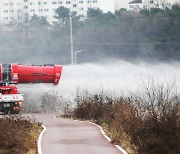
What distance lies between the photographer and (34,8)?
8262 cm

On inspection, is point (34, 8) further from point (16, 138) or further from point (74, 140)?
point (16, 138)

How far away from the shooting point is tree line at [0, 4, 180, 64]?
64188 mm

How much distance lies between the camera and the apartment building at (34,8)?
81250 mm

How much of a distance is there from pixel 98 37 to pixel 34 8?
14353mm

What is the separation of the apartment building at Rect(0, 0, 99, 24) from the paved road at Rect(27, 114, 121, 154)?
44.1 meters

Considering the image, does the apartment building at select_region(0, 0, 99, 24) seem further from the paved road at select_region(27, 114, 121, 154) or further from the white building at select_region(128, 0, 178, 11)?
the paved road at select_region(27, 114, 121, 154)

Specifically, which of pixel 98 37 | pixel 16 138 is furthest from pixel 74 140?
pixel 98 37

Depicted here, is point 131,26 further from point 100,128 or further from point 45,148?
point 45,148

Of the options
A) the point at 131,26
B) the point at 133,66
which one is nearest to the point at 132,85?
the point at 133,66

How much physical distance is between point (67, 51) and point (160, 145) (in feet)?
167

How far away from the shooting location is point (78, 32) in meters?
74.4

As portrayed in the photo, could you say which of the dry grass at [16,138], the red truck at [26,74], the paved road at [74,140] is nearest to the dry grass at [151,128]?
the paved road at [74,140]

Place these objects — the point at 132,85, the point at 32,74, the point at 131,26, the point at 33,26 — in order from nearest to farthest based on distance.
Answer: the point at 32,74 < the point at 132,85 < the point at 131,26 < the point at 33,26

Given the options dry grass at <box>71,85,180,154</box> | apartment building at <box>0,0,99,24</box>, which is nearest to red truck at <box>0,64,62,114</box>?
dry grass at <box>71,85,180,154</box>
